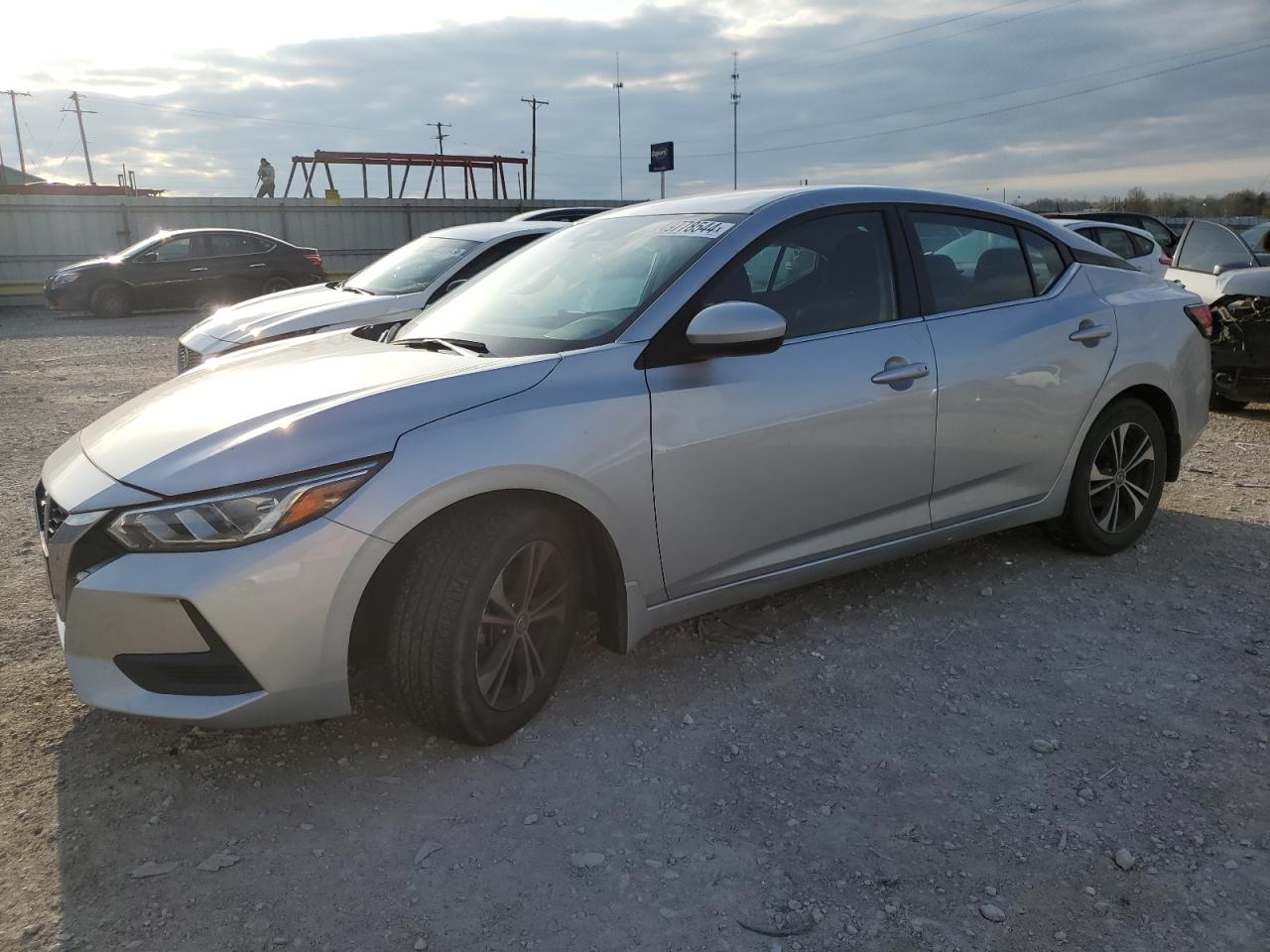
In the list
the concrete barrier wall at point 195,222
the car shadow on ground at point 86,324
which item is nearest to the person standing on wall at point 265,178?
the concrete barrier wall at point 195,222

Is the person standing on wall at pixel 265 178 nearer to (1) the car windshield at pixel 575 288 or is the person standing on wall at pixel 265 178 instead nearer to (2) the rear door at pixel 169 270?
(2) the rear door at pixel 169 270

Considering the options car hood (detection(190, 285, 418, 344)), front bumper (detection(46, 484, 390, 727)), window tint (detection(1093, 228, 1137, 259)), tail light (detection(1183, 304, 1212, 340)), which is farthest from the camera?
window tint (detection(1093, 228, 1137, 259))

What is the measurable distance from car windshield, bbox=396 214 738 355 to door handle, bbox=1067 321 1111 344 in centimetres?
166

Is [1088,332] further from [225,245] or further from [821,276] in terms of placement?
[225,245]

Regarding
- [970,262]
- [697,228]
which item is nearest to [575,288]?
[697,228]

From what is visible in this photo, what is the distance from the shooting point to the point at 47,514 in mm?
2928

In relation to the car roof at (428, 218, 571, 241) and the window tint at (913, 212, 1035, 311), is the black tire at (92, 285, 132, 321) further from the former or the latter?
the window tint at (913, 212, 1035, 311)

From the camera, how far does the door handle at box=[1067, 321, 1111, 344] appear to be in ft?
13.7

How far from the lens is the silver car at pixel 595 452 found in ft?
8.47

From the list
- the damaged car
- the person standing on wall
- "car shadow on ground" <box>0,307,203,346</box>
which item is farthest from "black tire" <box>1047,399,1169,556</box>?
the person standing on wall

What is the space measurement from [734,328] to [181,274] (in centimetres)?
1745

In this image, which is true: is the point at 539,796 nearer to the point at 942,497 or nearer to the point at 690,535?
the point at 690,535

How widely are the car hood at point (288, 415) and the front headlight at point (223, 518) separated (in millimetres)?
42

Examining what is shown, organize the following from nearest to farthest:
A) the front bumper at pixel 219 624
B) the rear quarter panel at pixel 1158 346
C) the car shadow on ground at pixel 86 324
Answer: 1. the front bumper at pixel 219 624
2. the rear quarter panel at pixel 1158 346
3. the car shadow on ground at pixel 86 324
